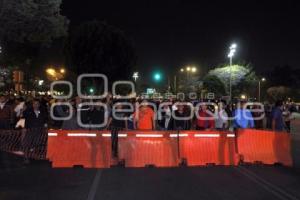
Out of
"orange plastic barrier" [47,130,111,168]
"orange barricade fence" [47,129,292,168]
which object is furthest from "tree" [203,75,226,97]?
"orange plastic barrier" [47,130,111,168]

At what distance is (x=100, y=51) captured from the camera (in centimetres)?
5794

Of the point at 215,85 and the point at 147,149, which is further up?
the point at 215,85

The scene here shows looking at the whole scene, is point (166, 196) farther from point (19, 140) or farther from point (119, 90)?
point (119, 90)

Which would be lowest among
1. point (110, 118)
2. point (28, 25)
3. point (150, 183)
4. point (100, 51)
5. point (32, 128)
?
point (150, 183)

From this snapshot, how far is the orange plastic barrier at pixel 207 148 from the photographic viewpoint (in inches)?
548

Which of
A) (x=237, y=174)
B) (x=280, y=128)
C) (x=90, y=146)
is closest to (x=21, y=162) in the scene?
(x=90, y=146)

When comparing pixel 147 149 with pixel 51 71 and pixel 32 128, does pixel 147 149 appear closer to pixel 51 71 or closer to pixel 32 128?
pixel 32 128

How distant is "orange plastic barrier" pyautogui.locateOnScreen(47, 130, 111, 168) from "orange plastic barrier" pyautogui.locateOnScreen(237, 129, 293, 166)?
376cm

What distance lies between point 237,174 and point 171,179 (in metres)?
1.70

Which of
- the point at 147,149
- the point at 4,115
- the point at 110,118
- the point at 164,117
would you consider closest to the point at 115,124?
the point at 110,118

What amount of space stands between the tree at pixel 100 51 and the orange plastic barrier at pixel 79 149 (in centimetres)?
4426

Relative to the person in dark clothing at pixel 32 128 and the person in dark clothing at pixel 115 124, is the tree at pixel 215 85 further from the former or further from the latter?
the person in dark clothing at pixel 32 128

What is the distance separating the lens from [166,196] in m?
9.37

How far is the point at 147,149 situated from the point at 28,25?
8.81 meters
